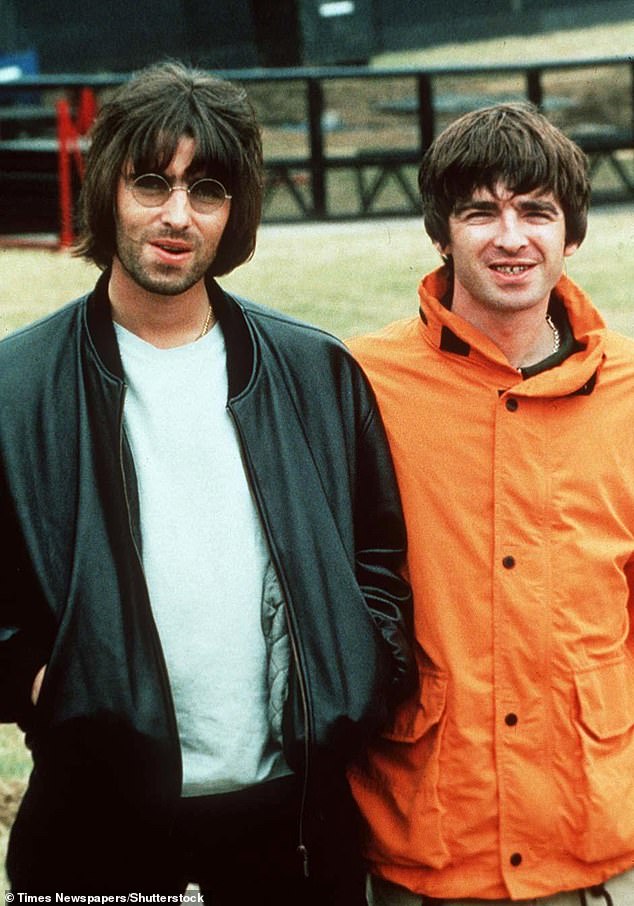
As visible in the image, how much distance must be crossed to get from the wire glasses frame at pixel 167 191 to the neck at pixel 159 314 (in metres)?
0.16

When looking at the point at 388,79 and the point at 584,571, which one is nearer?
the point at 584,571

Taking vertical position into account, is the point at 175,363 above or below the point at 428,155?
below

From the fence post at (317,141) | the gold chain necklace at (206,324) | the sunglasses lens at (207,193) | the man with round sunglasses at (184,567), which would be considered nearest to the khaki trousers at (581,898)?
the man with round sunglasses at (184,567)

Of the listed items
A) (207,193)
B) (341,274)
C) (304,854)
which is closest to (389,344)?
(207,193)

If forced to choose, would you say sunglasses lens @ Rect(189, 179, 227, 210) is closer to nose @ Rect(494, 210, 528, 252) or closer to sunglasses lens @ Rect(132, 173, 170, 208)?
sunglasses lens @ Rect(132, 173, 170, 208)

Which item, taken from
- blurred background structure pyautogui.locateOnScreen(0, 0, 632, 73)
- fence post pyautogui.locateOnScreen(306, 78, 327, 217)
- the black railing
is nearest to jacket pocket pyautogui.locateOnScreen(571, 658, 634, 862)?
the black railing

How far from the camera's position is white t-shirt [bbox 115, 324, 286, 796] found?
8.57 feet

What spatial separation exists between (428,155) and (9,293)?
776cm

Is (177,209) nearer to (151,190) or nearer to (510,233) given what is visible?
(151,190)

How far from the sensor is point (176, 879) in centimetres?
274

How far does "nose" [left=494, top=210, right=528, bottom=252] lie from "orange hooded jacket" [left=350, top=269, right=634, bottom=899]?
0.60 feet

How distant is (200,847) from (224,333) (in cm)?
104

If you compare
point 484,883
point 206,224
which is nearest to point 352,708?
point 484,883

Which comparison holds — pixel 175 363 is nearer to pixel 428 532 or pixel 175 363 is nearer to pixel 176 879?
pixel 428 532
